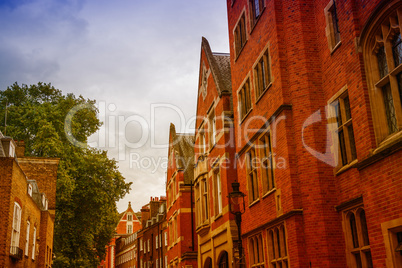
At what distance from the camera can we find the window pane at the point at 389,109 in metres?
9.03

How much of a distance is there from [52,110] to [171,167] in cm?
1085

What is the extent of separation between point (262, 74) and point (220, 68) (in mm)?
10827

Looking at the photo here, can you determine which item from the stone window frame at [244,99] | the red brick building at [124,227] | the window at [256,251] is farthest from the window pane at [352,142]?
the red brick building at [124,227]

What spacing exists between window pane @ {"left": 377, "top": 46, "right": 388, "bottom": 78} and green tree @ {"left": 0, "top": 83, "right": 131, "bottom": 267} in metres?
26.6

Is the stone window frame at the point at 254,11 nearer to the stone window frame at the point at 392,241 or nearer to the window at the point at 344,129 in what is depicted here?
the window at the point at 344,129

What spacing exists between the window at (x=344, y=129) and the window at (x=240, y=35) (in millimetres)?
6928

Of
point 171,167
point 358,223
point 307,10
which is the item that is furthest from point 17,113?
point 358,223

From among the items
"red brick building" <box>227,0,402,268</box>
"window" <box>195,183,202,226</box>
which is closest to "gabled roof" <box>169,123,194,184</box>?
"window" <box>195,183,202,226</box>

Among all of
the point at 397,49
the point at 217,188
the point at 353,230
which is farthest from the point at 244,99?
the point at 397,49

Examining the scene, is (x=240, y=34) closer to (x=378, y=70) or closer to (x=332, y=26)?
(x=332, y=26)

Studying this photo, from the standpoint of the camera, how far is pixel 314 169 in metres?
12.6

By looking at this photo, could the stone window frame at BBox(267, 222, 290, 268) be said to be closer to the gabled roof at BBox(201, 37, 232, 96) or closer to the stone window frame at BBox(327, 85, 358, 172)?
the stone window frame at BBox(327, 85, 358, 172)

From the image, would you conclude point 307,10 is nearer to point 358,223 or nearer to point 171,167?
point 358,223

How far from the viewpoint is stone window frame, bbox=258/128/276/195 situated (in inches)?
599
